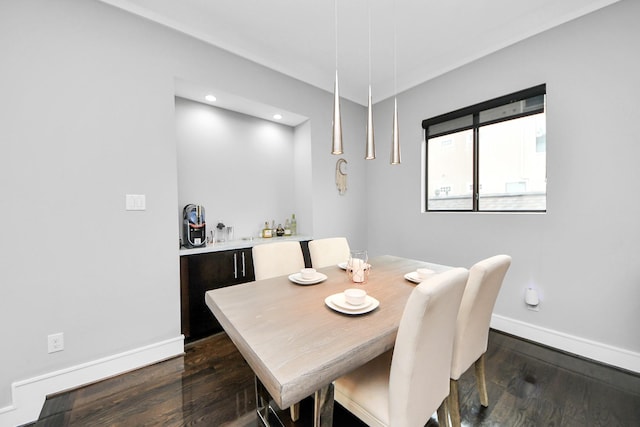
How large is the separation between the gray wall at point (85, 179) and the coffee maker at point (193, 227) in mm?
292

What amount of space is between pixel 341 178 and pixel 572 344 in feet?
9.14

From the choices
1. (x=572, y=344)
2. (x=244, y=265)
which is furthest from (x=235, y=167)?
(x=572, y=344)

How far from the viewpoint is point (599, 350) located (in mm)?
1954

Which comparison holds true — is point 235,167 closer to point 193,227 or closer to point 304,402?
point 193,227

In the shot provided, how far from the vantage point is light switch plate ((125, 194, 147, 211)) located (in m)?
1.94

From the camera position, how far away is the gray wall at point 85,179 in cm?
159

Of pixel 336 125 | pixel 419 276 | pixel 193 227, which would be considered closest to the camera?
pixel 336 125

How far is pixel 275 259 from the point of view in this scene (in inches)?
77.9

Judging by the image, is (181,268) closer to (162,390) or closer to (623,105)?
(162,390)

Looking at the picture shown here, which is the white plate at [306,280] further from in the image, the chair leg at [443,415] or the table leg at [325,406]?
the chair leg at [443,415]

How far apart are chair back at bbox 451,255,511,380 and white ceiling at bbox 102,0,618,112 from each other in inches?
85.5

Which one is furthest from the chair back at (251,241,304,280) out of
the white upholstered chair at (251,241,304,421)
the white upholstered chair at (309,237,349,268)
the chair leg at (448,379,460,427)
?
the chair leg at (448,379,460,427)

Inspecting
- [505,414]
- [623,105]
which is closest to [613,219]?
[623,105]

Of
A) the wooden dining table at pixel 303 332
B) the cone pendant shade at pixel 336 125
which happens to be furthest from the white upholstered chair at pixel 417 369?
the cone pendant shade at pixel 336 125
